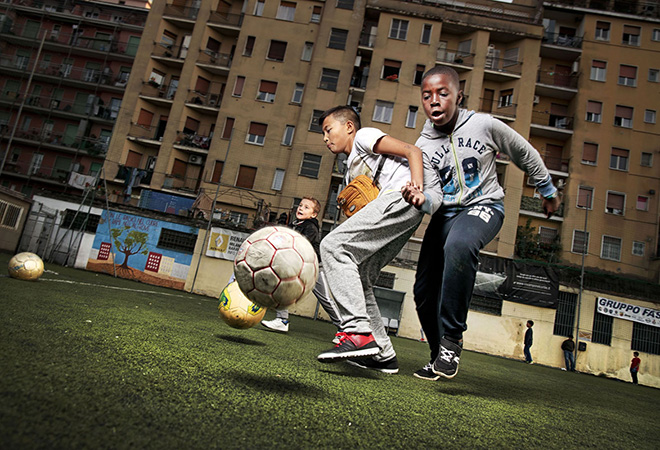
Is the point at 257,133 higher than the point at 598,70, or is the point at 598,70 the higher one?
the point at 598,70

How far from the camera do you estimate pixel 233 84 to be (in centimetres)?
2789

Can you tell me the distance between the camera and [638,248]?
24.4 metres

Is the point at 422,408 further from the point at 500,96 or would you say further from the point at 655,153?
the point at 655,153

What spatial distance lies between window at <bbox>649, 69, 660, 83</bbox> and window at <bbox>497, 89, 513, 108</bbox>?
941 cm

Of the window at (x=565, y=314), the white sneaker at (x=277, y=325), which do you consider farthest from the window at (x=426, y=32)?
the white sneaker at (x=277, y=325)

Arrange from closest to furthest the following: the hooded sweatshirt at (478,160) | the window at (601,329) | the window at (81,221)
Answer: the hooded sweatshirt at (478,160), the window at (601,329), the window at (81,221)

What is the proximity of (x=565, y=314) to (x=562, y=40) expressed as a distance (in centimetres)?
2043

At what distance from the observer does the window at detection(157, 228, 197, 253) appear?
20234mm

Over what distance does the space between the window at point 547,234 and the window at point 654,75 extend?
1215 cm

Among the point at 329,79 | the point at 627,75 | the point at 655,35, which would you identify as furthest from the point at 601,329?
the point at 655,35

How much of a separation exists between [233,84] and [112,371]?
28464 mm

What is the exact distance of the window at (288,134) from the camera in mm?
26891

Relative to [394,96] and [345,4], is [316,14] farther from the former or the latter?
[394,96]

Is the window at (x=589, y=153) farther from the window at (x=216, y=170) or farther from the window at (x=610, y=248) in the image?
the window at (x=216, y=170)
